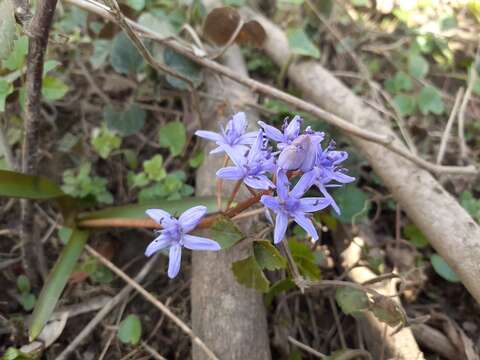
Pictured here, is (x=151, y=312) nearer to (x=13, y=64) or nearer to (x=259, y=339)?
(x=259, y=339)

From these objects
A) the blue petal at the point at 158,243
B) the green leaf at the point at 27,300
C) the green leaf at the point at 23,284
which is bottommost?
the green leaf at the point at 27,300

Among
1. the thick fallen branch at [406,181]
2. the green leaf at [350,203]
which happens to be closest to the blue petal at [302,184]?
the thick fallen branch at [406,181]

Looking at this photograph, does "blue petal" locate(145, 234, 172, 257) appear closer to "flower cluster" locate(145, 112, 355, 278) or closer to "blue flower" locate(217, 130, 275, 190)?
"flower cluster" locate(145, 112, 355, 278)

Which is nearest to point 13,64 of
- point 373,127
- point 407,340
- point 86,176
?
point 86,176

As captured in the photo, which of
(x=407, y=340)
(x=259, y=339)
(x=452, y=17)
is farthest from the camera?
(x=452, y=17)

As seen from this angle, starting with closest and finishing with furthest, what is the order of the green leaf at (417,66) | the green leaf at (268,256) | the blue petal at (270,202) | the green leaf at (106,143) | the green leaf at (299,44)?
1. the blue petal at (270,202)
2. the green leaf at (268,256)
3. the green leaf at (106,143)
4. the green leaf at (299,44)
5. the green leaf at (417,66)

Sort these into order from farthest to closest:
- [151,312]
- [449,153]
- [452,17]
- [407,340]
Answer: [452,17]
[449,153]
[151,312]
[407,340]

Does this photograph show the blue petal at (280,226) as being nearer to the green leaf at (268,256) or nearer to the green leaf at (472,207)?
the green leaf at (268,256)
